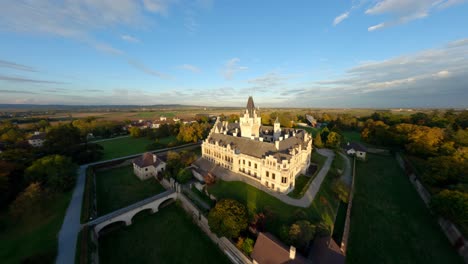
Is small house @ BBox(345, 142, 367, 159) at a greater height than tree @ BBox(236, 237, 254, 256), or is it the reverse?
small house @ BBox(345, 142, 367, 159)

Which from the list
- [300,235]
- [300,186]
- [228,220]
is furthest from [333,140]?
[228,220]

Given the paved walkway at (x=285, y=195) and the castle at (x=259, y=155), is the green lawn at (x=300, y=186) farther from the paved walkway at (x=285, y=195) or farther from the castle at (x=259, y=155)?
the castle at (x=259, y=155)

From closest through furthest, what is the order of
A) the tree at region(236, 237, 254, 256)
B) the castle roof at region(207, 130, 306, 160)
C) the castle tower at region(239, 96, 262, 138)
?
the tree at region(236, 237, 254, 256)
the castle roof at region(207, 130, 306, 160)
the castle tower at region(239, 96, 262, 138)

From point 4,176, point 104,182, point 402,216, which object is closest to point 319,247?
point 402,216

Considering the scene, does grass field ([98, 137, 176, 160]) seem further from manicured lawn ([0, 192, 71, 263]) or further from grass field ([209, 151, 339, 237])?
grass field ([209, 151, 339, 237])

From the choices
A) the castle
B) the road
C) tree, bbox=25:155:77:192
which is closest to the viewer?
the road

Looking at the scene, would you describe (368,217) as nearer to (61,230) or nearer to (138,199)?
(138,199)

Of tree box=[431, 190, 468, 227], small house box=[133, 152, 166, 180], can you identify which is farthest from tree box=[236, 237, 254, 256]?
tree box=[431, 190, 468, 227]
